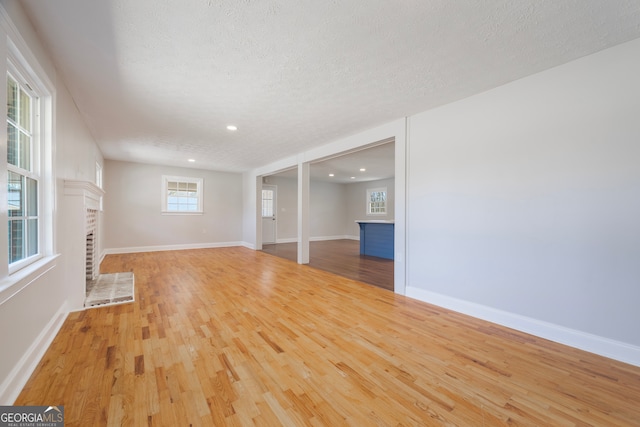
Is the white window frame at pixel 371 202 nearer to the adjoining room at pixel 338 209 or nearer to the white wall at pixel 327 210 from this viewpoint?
the adjoining room at pixel 338 209

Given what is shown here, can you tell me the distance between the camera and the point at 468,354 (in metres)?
2.02

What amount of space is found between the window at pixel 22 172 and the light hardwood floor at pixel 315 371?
85 centimetres

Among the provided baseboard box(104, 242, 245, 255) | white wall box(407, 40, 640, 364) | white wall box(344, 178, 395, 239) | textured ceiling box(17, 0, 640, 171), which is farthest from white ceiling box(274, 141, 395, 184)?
baseboard box(104, 242, 245, 255)

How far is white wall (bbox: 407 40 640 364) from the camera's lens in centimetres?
196

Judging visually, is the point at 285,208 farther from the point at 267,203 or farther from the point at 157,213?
the point at 157,213

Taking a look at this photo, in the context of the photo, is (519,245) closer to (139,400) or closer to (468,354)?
(468,354)

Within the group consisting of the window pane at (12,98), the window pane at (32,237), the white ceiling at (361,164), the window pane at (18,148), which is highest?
the white ceiling at (361,164)

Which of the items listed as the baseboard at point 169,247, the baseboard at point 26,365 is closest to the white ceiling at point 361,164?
the baseboard at point 169,247

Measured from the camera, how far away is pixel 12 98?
182 cm

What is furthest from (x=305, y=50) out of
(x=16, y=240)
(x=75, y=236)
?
(x=75, y=236)

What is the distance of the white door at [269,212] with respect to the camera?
895 centimetres

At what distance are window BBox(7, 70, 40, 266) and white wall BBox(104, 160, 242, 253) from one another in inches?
202

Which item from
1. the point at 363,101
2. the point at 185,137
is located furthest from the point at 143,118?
the point at 363,101

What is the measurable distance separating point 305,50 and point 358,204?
28.0 ft
